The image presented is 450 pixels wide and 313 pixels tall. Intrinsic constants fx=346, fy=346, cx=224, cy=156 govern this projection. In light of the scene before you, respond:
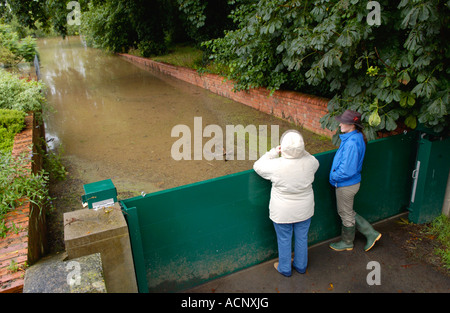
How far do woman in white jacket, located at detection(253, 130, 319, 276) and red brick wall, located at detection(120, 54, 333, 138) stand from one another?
14.5 feet

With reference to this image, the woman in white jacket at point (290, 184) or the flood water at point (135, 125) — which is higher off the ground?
the woman in white jacket at point (290, 184)

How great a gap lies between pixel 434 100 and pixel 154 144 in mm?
5926

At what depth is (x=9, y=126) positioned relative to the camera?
5812 millimetres

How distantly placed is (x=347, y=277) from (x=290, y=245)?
76 cm

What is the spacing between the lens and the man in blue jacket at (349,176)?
3781mm

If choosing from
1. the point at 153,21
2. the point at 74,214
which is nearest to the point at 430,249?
the point at 74,214

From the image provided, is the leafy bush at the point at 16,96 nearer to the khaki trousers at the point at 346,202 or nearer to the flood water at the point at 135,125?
the flood water at the point at 135,125

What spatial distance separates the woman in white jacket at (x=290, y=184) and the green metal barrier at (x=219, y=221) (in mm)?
312

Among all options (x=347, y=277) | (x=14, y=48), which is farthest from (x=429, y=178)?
(x=14, y=48)

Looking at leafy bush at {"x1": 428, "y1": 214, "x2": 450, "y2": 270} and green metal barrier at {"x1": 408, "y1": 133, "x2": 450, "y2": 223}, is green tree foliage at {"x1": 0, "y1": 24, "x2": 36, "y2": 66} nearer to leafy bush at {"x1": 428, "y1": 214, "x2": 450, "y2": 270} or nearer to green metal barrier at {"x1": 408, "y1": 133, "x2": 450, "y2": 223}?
green metal barrier at {"x1": 408, "y1": 133, "x2": 450, "y2": 223}
